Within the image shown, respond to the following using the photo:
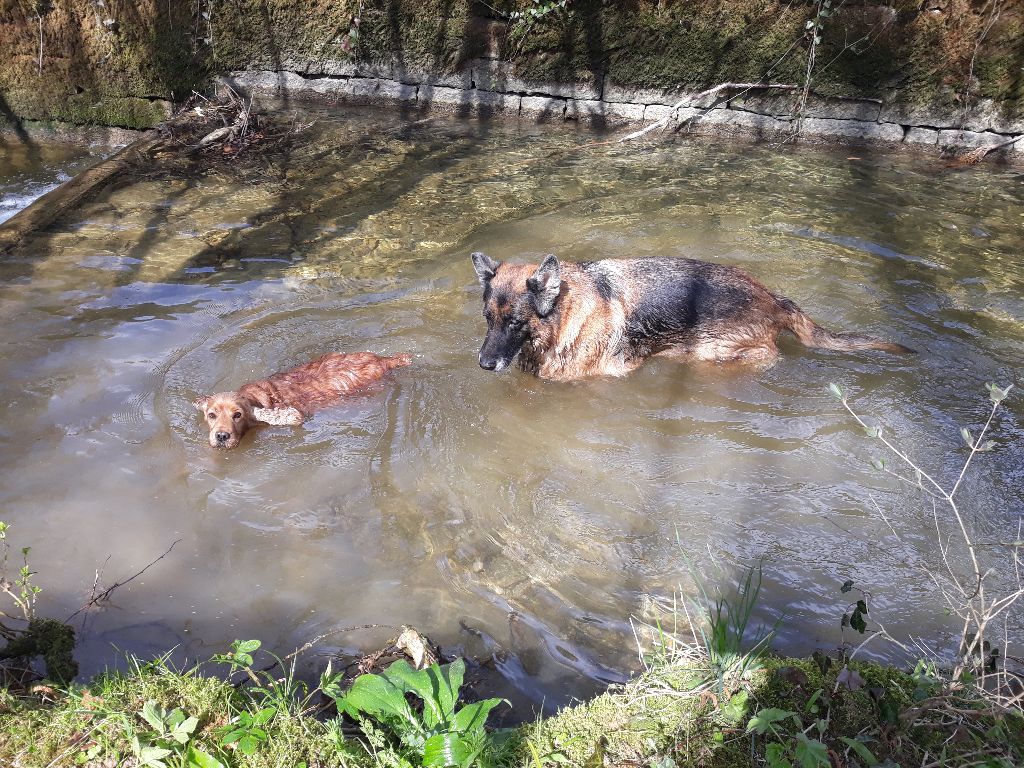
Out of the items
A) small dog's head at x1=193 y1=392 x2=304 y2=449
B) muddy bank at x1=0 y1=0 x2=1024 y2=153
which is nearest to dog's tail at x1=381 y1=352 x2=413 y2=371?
small dog's head at x1=193 y1=392 x2=304 y2=449

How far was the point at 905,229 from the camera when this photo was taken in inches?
319

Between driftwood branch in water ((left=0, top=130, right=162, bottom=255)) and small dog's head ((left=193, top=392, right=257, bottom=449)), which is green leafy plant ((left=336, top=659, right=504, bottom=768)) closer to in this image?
small dog's head ((left=193, top=392, right=257, bottom=449))

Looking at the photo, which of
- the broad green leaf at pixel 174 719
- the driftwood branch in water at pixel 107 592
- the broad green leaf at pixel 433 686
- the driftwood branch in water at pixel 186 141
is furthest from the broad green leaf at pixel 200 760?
the driftwood branch in water at pixel 186 141

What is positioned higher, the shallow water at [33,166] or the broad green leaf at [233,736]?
the shallow water at [33,166]

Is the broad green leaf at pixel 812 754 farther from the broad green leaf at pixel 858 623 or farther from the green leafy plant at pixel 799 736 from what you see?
the broad green leaf at pixel 858 623

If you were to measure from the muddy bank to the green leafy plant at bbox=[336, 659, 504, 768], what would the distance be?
409 inches

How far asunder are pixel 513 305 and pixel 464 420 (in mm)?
1009

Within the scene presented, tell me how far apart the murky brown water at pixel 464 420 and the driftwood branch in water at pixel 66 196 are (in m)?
0.28

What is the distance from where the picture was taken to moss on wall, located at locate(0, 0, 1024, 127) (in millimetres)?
10242

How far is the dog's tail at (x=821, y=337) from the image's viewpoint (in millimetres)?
6012

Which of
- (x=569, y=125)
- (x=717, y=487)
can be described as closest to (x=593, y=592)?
(x=717, y=487)

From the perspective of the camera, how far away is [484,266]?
572 centimetres

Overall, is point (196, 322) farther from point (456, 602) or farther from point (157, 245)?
point (456, 602)

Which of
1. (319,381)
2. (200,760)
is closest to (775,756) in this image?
(200,760)
